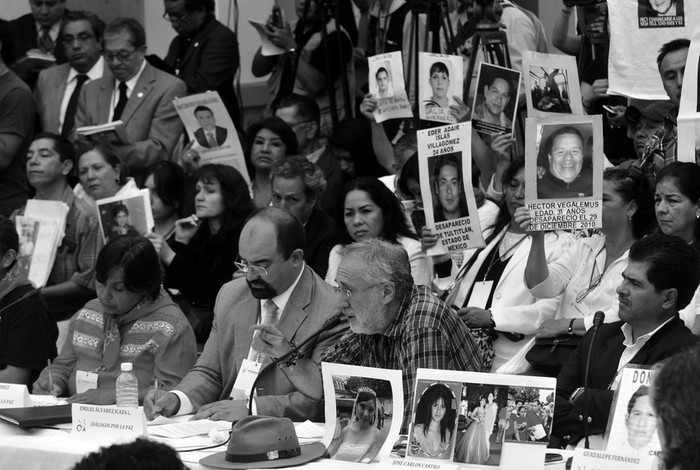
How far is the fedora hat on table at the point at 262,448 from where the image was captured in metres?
3.50

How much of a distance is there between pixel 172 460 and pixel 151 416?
2367mm

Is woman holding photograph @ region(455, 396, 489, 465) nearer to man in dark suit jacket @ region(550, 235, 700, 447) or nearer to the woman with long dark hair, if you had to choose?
man in dark suit jacket @ region(550, 235, 700, 447)

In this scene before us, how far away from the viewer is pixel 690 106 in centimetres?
455

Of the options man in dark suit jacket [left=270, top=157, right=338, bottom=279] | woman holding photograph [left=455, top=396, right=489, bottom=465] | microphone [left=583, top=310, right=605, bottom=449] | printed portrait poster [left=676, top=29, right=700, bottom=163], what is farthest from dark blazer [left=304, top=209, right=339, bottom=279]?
woman holding photograph [left=455, top=396, right=489, bottom=465]

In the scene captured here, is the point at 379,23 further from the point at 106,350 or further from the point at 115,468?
the point at 115,468

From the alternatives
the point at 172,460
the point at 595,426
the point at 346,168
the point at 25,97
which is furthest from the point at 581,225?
the point at 25,97

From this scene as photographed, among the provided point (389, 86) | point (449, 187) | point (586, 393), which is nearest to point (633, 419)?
point (586, 393)

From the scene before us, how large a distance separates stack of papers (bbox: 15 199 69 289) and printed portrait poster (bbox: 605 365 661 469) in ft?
12.2

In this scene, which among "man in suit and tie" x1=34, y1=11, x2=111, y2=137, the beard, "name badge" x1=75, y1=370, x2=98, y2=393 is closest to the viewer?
the beard

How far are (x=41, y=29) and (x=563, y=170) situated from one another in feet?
16.1

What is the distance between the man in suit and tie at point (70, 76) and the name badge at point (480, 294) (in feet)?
10.8

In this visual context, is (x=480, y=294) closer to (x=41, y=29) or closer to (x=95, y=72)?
(x=95, y=72)

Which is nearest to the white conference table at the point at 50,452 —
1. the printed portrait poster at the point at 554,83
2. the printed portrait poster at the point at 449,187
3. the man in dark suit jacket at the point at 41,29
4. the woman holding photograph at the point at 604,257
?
the woman holding photograph at the point at 604,257

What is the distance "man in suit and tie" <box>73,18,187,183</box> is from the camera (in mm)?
7051
